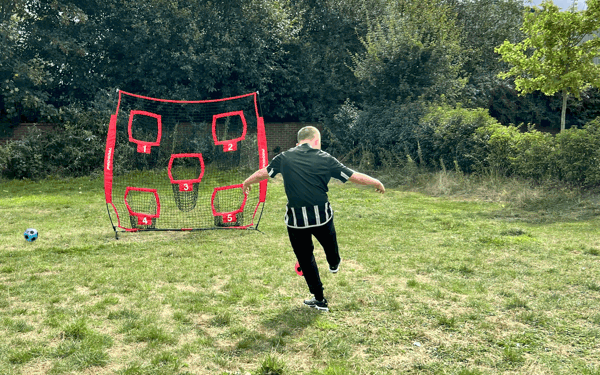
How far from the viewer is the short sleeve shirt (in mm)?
4758

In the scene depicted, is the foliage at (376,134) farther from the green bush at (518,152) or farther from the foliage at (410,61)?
the green bush at (518,152)

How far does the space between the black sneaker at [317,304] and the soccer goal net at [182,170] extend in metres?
3.61

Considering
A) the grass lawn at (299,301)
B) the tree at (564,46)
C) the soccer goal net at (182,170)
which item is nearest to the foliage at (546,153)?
the tree at (564,46)

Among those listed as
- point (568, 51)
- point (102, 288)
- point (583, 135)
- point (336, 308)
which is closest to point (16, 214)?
point (102, 288)

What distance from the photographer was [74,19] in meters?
19.0

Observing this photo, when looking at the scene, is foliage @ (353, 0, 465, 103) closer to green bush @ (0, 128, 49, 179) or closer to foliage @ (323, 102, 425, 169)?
foliage @ (323, 102, 425, 169)

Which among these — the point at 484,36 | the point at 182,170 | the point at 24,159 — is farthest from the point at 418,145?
the point at 24,159

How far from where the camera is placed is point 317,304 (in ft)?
16.8

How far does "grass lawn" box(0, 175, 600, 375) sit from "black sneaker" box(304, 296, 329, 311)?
10cm

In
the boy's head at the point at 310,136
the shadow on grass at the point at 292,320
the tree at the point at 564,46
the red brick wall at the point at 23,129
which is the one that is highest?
the tree at the point at 564,46

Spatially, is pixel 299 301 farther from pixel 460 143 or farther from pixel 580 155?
pixel 460 143

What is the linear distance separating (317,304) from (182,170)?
8.03 metres

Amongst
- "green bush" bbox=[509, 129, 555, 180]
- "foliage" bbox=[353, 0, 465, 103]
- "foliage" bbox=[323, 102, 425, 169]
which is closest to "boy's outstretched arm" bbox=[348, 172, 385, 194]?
"green bush" bbox=[509, 129, 555, 180]

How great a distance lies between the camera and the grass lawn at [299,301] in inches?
155
